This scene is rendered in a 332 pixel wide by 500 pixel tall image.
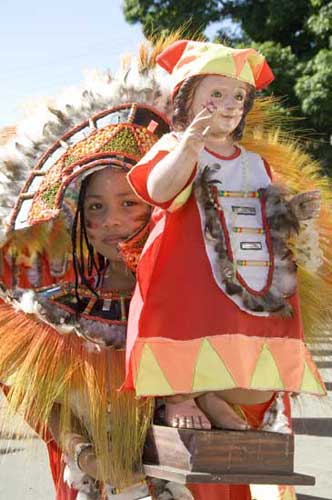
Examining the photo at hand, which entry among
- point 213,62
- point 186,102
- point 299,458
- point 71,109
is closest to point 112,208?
point 71,109

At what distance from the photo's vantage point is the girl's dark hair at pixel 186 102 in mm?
2227

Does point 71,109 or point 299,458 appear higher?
point 71,109

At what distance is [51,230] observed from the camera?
265 cm

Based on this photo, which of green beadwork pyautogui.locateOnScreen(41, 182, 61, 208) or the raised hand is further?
green beadwork pyautogui.locateOnScreen(41, 182, 61, 208)

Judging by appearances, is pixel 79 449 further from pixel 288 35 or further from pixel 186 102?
pixel 288 35

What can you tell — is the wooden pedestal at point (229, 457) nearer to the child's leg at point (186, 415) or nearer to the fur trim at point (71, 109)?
the child's leg at point (186, 415)

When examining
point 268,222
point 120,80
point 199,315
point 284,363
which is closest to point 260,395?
point 284,363

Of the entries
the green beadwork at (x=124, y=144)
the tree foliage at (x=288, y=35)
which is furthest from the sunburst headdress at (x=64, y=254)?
the tree foliage at (x=288, y=35)

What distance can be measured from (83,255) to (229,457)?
85 cm

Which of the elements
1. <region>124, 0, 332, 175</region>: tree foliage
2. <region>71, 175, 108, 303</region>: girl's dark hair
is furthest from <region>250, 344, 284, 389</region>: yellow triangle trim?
<region>124, 0, 332, 175</region>: tree foliage

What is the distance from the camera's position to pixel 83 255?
2686 mm

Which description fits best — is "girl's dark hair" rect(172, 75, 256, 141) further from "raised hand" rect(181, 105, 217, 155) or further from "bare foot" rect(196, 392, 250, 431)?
"bare foot" rect(196, 392, 250, 431)

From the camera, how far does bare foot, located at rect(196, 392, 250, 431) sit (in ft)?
7.17

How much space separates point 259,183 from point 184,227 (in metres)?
0.24
